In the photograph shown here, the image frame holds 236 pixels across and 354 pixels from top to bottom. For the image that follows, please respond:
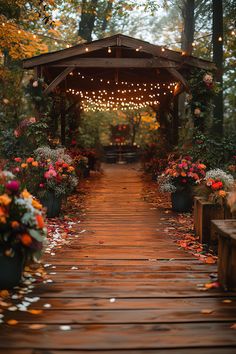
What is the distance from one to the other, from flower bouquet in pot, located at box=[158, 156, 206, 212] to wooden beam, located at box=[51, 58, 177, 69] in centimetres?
325

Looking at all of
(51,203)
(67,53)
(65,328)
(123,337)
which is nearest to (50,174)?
(51,203)

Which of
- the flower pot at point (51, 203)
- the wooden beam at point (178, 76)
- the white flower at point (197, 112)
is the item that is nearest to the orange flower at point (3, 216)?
the flower pot at point (51, 203)

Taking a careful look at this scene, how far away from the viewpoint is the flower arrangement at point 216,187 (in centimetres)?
601

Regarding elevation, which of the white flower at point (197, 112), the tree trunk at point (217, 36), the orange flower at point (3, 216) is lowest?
the orange flower at point (3, 216)

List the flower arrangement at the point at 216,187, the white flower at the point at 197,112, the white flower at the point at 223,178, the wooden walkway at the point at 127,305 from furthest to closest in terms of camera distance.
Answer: the white flower at the point at 197,112
the white flower at the point at 223,178
the flower arrangement at the point at 216,187
the wooden walkway at the point at 127,305

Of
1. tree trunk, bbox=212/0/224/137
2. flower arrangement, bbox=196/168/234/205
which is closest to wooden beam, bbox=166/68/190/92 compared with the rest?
tree trunk, bbox=212/0/224/137

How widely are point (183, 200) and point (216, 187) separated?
2355 mm

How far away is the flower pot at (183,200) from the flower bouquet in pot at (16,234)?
15.8 feet

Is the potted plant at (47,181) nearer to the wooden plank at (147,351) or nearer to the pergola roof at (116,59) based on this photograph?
the pergola roof at (116,59)

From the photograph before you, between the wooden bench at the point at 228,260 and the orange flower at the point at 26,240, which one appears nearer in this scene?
the orange flower at the point at 26,240

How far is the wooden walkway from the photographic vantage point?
292cm

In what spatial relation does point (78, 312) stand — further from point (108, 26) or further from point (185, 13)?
point (108, 26)

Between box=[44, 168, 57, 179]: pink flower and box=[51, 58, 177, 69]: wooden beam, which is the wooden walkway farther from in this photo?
box=[51, 58, 177, 69]: wooden beam

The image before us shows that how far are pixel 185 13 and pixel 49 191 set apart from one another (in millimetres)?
14273
